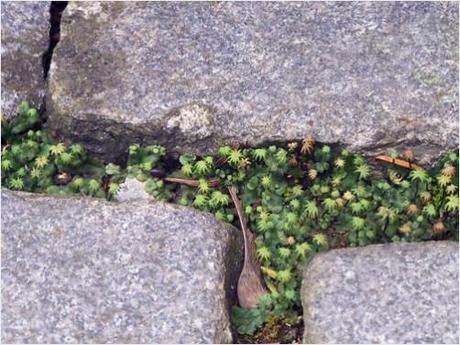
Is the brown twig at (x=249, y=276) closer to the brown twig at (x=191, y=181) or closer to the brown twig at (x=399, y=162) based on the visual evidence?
the brown twig at (x=191, y=181)

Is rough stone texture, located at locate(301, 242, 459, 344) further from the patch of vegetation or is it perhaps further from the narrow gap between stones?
the narrow gap between stones

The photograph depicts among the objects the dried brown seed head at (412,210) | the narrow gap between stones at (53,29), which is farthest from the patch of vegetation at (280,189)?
the narrow gap between stones at (53,29)

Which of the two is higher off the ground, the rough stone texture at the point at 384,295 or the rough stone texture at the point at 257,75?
the rough stone texture at the point at 257,75

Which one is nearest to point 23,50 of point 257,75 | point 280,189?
point 257,75

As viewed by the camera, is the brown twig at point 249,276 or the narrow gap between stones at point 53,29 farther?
the narrow gap between stones at point 53,29

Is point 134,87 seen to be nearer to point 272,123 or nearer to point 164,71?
point 164,71

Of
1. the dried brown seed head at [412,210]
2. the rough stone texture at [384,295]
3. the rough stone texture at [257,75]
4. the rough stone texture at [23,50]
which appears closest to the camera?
the rough stone texture at [384,295]

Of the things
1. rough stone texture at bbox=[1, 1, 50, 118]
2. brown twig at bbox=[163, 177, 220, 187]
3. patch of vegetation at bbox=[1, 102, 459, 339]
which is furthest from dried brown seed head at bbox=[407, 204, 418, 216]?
rough stone texture at bbox=[1, 1, 50, 118]
